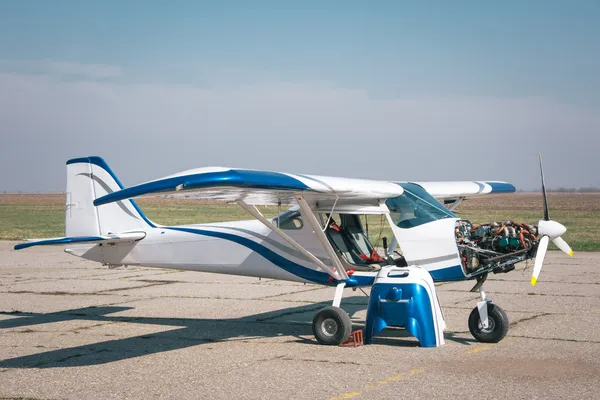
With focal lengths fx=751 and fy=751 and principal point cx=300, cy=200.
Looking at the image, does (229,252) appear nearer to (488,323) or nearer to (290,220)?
(290,220)

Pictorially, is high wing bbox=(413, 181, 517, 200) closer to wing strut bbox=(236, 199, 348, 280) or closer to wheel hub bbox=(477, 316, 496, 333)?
wing strut bbox=(236, 199, 348, 280)

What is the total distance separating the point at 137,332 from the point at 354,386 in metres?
4.65

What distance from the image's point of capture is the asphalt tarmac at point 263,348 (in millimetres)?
7672

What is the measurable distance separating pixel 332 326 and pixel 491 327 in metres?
2.13

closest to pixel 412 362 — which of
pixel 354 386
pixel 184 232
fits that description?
pixel 354 386

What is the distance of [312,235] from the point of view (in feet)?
36.5

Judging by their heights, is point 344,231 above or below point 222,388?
above

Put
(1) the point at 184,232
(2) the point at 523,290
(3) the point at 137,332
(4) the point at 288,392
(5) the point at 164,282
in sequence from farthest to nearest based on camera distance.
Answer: (5) the point at 164,282, (2) the point at 523,290, (1) the point at 184,232, (3) the point at 137,332, (4) the point at 288,392

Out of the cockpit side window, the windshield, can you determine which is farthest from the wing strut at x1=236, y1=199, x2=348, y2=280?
the windshield

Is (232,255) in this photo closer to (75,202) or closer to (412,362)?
(75,202)

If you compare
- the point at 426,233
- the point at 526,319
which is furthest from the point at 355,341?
the point at 526,319

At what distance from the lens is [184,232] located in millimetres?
12156

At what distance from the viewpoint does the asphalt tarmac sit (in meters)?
7.67

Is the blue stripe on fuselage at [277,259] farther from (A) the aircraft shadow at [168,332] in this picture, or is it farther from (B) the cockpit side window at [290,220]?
(A) the aircraft shadow at [168,332]
